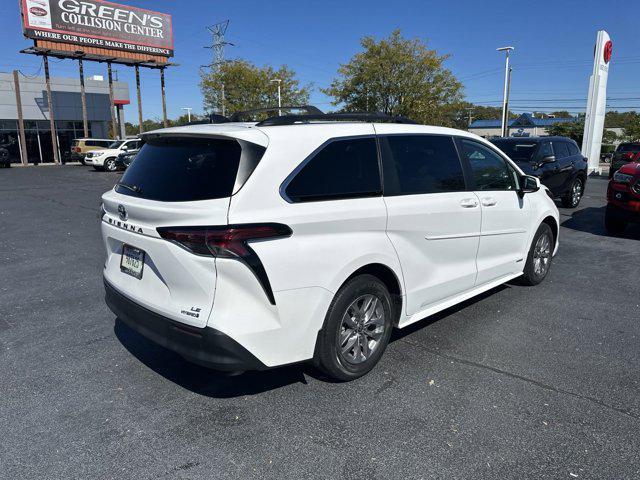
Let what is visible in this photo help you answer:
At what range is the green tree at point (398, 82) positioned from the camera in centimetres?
3112

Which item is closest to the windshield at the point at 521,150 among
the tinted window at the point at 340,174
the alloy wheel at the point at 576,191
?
the alloy wheel at the point at 576,191

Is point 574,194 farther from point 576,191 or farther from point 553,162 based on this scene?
point 553,162

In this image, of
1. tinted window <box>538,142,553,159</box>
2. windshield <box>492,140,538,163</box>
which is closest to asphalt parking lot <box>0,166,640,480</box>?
windshield <box>492,140,538,163</box>

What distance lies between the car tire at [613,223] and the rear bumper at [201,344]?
7965mm

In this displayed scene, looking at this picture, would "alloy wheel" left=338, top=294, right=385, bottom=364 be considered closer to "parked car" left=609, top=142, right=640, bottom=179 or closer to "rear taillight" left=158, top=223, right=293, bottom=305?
"rear taillight" left=158, top=223, right=293, bottom=305

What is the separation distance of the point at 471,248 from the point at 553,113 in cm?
15641

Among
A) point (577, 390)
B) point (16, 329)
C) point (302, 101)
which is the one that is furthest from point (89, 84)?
point (577, 390)

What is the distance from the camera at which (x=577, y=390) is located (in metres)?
3.35

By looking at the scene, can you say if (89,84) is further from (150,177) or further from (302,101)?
(150,177)

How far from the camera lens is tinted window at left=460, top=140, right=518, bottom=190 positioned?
4.48 meters

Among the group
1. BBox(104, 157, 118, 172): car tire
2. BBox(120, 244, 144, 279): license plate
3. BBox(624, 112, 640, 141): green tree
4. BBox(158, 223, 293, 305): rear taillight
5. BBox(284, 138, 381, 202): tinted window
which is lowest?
BBox(104, 157, 118, 172): car tire

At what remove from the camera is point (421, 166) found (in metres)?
3.93

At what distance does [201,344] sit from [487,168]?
3253 millimetres

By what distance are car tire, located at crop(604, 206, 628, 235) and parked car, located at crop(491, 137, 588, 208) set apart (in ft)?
5.84
